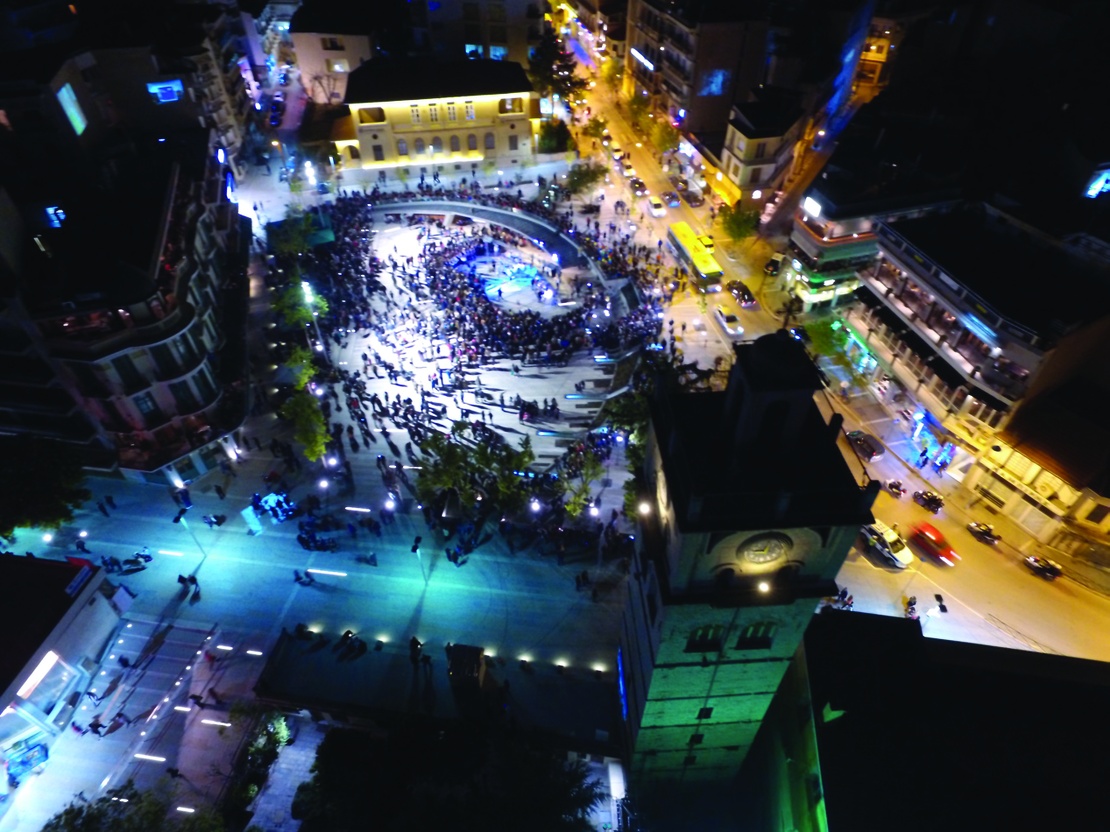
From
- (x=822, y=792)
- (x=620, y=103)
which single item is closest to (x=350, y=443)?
(x=822, y=792)

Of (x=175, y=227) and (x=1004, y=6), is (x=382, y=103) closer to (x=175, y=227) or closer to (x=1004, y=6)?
(x=175, y=227)

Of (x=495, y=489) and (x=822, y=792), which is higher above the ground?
(x=822, y=792)

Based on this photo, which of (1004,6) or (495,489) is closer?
(495,489)

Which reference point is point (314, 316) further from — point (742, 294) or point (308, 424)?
point (742, 294)

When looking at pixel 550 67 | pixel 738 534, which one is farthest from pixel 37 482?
pixel 550 67

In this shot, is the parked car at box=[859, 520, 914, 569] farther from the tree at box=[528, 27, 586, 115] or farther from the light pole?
the tree at box=[528, 27, 586, 115]

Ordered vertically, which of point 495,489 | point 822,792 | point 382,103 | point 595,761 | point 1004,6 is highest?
point 1004,6

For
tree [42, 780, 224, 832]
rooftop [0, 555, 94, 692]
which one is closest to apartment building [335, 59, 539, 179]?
rooftop [0, 555, 94, 692]
